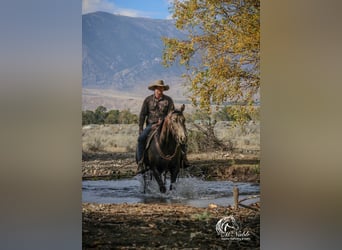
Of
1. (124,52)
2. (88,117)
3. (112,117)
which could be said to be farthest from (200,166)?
(124,52)

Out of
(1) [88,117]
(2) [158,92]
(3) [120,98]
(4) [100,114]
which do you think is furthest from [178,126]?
(1) [88,117]

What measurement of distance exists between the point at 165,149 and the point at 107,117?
2.52ft

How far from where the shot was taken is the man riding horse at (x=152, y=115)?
553cm

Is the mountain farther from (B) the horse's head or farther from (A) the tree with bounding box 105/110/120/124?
(B) the horse's head

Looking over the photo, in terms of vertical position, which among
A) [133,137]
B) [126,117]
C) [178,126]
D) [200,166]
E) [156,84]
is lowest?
[200,166]

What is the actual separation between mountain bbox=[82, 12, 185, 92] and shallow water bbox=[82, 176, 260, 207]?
3.68 feet

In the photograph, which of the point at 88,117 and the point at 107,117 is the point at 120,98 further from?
the point at 88,117

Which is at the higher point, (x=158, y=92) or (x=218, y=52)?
(x=218, y=52)

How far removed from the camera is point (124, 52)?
18.3ft

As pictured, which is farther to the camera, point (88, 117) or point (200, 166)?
point (200, 166)

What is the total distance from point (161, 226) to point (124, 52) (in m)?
2.07
